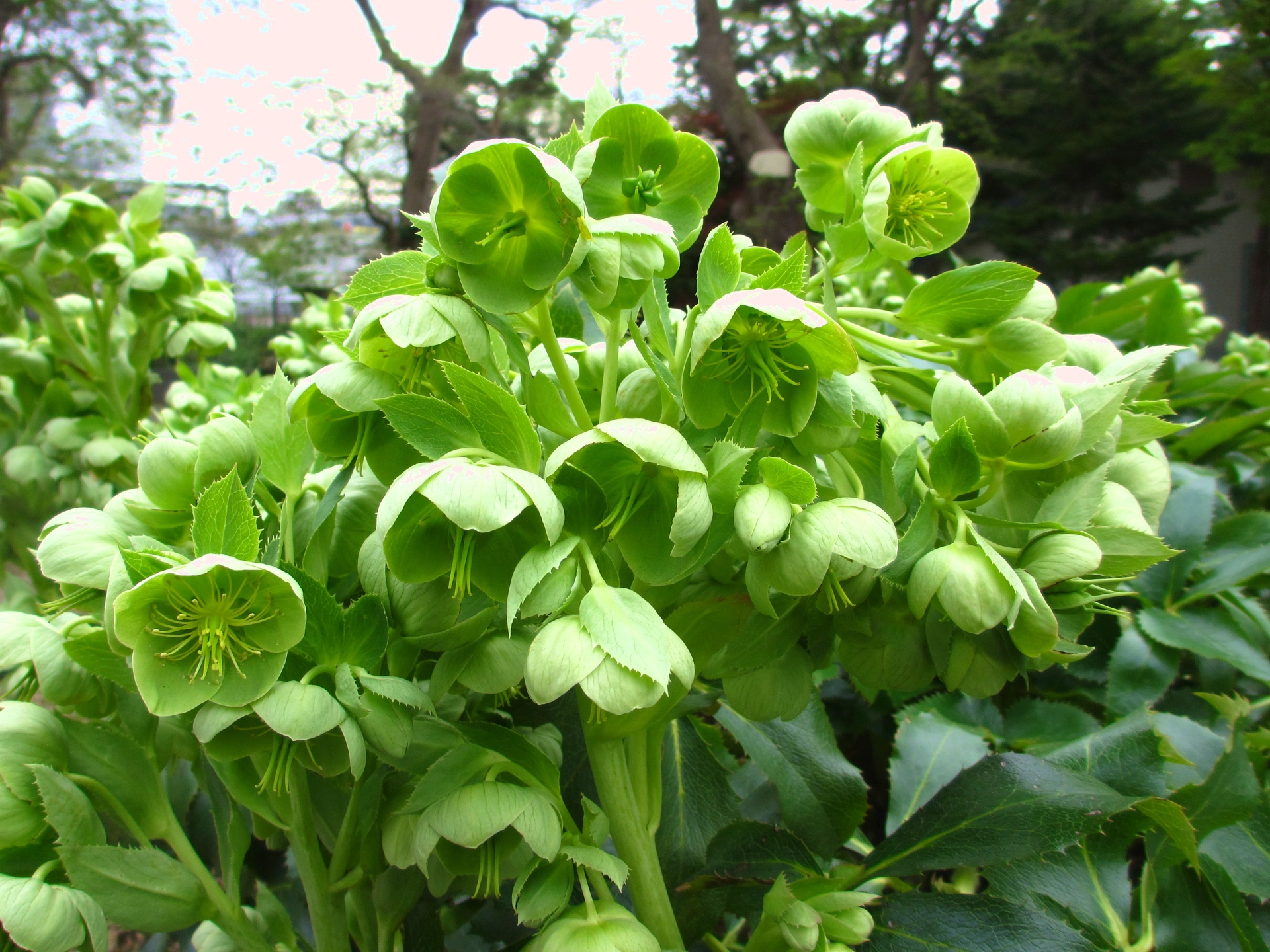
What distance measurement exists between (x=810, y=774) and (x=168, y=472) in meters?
0.49

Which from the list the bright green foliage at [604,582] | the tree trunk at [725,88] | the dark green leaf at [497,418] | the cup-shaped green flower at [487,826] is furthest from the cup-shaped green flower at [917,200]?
the tree trunk at [725,88]

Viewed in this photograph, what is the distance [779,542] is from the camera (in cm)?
37

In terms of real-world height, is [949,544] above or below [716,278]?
below

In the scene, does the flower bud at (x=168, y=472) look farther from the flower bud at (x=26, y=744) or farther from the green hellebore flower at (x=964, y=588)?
the green hellebore flower at (x=964, y=588)

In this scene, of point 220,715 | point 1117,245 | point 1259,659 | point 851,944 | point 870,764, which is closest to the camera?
point 220,715

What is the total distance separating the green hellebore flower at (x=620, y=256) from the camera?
37 cm

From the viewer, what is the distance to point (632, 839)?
46 centimetres

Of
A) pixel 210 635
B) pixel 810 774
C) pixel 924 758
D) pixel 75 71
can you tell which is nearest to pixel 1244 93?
pixel 924 758

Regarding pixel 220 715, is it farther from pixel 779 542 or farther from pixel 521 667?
pixel 779 542

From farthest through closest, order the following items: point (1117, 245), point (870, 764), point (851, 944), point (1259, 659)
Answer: point (1117, 245) → point (870, 764) → point (1259, 659) → point (851, 944)

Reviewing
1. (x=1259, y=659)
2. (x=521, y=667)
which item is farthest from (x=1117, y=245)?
(x=521, y=667)

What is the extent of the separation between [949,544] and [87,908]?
1.49 ft

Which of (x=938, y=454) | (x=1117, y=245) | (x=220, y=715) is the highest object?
(x=938, y=454)

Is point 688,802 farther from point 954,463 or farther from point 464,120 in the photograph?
point 464,120
